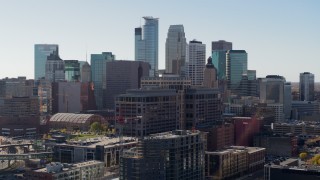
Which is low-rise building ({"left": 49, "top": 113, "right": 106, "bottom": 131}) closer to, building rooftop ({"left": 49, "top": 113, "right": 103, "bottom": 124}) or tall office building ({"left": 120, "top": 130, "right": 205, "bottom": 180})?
building rooftop ({"left": 49, "top": 113, "right": 103, "bottom": 124})

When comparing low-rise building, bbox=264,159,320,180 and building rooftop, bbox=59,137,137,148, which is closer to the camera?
low-rise building, bbox=264,159,320,180

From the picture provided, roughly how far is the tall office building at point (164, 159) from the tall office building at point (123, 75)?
105570 millimetres

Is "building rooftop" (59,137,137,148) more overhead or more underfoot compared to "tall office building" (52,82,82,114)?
more underfoot

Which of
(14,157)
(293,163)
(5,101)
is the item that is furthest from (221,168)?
(5,101)

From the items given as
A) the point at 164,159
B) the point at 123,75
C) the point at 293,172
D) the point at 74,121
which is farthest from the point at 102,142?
the point at 123,75

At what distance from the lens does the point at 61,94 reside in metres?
186

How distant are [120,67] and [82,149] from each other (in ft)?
283

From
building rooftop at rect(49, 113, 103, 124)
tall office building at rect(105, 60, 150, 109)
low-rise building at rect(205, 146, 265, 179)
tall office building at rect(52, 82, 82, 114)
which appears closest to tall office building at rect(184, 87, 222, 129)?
low-rise building at rect(205, 146, 265, 179)

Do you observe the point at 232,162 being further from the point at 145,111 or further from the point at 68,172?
the point at 68,172

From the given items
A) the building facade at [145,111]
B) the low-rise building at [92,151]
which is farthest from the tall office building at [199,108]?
the low-rise building at [92,151]

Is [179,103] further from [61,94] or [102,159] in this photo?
[61,94]

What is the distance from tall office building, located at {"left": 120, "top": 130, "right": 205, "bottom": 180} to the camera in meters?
66.1

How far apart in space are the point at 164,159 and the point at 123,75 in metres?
114

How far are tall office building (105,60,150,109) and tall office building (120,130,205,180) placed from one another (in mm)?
105570
